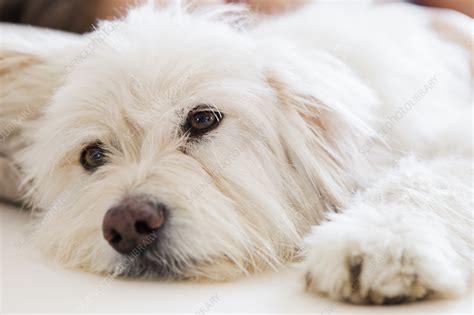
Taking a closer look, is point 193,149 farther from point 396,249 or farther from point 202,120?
point 396,249

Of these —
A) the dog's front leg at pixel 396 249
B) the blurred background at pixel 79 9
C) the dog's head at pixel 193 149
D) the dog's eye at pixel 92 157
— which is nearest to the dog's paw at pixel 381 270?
the dog's front leg at pixel 396 249

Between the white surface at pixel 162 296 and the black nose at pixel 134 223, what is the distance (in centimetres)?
10

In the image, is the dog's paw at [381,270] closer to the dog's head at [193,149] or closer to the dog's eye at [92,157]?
the dog's head at [193,149]

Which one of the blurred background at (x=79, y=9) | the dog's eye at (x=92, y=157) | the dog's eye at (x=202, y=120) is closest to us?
the dog's eye at (x=202, y=120)

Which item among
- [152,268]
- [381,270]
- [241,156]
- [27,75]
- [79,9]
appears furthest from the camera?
[79,9]

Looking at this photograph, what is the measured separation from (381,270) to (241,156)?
565mm

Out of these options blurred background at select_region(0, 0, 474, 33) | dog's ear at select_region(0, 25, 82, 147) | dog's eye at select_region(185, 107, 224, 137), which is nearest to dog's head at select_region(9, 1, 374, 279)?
dog's eye at select_region(185, 107, 224, 137)

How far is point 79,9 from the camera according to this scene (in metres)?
Answer: 3.13

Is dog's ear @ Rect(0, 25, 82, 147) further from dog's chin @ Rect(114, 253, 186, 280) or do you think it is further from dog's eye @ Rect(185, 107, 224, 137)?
dog's chin @ Rect(114, 253, 186, 280)

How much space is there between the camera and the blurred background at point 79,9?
280 centimetres

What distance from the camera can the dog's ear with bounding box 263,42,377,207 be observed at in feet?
5.51

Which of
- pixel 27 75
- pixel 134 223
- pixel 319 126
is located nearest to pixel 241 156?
pixel 319 126

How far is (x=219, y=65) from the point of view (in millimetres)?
1692

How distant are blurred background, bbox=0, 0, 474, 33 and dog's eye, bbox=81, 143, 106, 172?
2.91ft
